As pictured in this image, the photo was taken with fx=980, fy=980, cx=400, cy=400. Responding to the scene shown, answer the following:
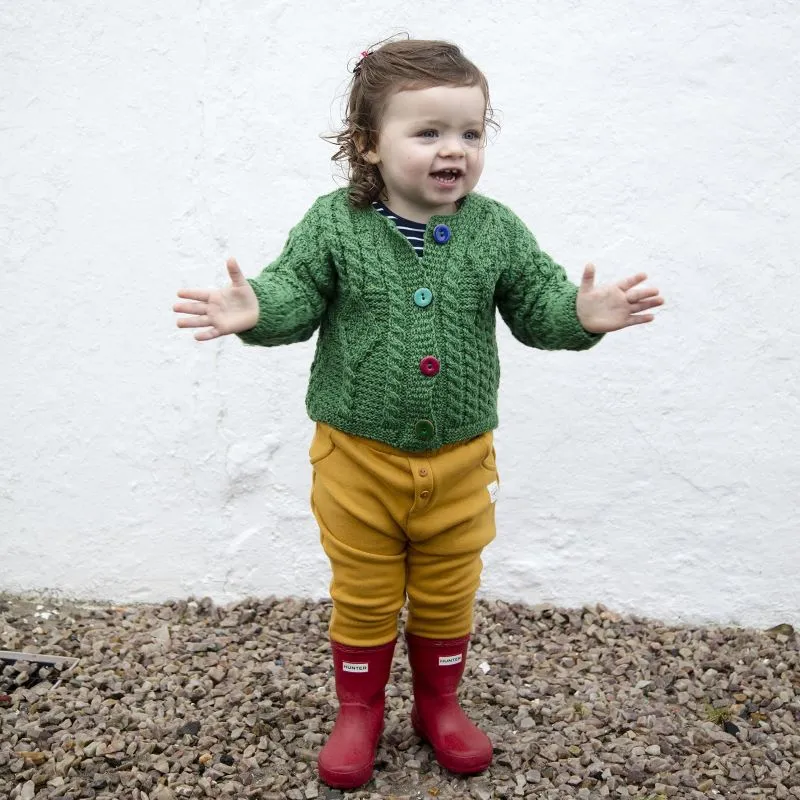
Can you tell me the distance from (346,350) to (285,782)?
3.34 feet

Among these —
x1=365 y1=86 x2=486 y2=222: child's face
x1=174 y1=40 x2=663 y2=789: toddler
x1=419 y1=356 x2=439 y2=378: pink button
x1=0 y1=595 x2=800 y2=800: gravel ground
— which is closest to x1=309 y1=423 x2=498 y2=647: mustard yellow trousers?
x1=174 y1=40 x2=663 y2=789: toddler

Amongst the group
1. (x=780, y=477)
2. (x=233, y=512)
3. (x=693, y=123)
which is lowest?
(x=233, y=512)

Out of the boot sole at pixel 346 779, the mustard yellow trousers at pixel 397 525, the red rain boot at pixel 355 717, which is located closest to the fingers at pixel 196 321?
the mustard yellow trousers at pixel 397 525

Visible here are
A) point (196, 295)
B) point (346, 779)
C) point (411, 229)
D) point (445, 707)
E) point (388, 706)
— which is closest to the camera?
point (196, 295)

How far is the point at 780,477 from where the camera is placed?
3037mm

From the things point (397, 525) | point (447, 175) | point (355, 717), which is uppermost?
point (447, 175)

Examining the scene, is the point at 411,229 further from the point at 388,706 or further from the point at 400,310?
the point at 388,706

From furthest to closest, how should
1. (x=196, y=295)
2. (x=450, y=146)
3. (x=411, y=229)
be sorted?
(x=411, y=229) < (x=450, y=146) < (x=196, y=295)

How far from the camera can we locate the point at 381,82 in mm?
1972

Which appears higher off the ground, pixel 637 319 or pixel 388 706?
pixel 637 319

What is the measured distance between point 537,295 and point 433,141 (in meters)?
0.40

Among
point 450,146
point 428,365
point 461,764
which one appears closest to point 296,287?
point 428,365

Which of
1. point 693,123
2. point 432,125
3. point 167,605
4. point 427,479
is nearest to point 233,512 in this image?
point 167,605

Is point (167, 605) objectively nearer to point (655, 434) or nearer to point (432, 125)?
point (655, 434)
